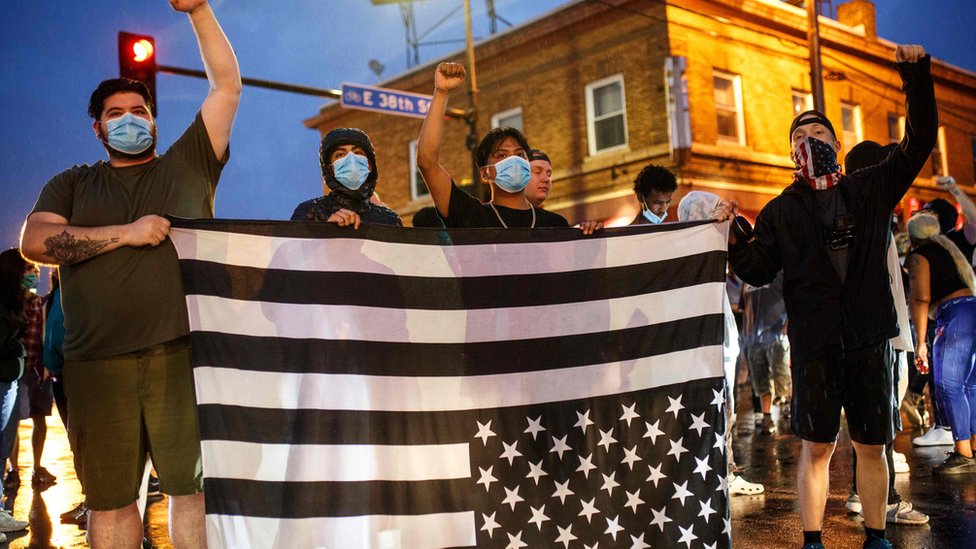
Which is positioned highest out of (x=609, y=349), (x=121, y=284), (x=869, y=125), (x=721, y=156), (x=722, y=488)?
(x=869, y=125)

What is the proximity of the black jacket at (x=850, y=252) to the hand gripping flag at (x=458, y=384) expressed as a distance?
1.07 feet

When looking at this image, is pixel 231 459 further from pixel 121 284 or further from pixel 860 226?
pixel 860 226

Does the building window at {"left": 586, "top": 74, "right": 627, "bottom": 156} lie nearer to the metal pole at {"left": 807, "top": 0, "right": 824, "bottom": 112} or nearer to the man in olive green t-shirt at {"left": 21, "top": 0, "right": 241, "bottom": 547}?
the metal pole at {"left": 807, "top": 0, "right": 824, "bottom": 112}

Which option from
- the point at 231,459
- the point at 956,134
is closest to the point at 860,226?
the point at 231,459

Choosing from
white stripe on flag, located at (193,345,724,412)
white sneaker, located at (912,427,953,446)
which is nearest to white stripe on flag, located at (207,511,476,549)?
white stripe on flag, located at (193,345,724,412)

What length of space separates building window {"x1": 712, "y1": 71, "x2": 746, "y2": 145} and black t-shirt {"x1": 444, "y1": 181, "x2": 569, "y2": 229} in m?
17.3

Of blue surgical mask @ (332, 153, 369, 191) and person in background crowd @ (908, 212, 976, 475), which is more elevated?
blue surgical mask @ (332, 153, 369, 191)

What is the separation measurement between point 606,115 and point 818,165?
17.1 meters

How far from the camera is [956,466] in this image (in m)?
6.38

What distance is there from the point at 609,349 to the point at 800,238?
1096mm

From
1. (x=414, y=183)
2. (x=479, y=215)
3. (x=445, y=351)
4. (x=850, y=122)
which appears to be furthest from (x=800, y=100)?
(x=445, y=351)

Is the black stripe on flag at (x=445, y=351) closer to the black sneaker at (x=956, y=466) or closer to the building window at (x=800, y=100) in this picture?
the black sneaker at (x=956, y=466)

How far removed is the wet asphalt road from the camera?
15.3 ft

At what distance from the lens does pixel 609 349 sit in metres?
4.03
